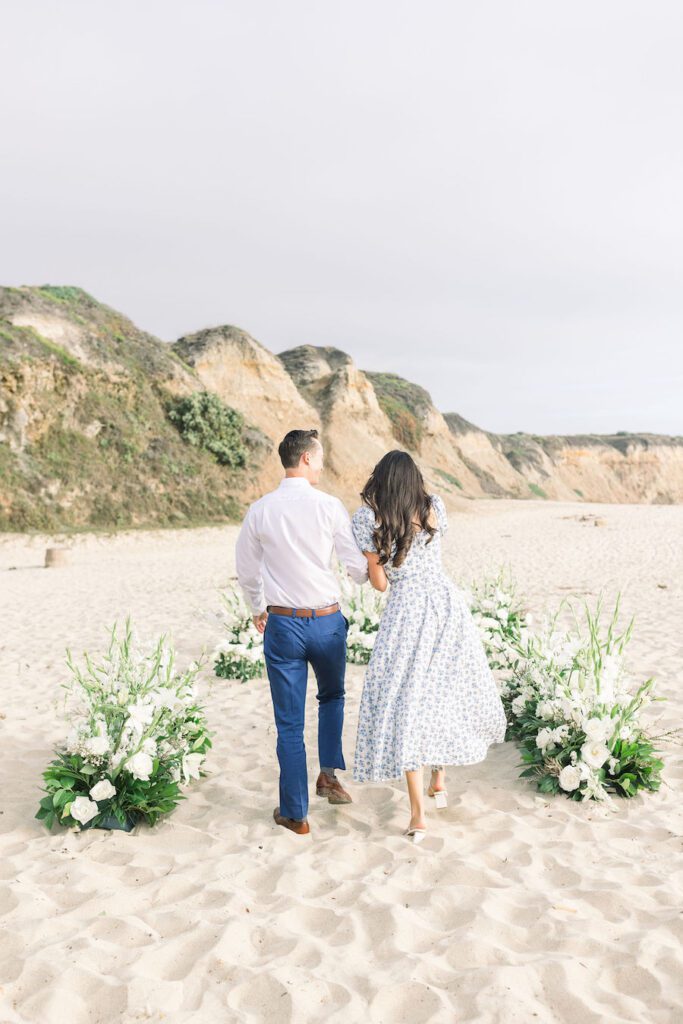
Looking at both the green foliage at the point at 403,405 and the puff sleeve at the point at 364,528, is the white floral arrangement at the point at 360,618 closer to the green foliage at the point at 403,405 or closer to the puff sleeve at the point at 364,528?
the puff sleeve at the point at 364,528

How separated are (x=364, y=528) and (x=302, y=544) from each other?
34 cm

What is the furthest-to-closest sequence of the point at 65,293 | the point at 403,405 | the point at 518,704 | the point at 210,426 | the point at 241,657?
the point at 403,405 → the point at 65,293 → the point at 210,426 → the point at 241,657 → the point at 518,704

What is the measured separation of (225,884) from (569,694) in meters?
2.24

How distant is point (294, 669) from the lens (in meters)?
3.86

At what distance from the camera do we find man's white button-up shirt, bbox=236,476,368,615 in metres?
3.83

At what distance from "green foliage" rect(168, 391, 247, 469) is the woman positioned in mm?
26092

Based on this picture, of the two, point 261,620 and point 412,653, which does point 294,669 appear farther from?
point 412,653

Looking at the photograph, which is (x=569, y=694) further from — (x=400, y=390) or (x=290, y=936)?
(x=400, y=390)

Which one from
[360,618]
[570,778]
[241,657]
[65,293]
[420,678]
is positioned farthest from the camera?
[65,293]

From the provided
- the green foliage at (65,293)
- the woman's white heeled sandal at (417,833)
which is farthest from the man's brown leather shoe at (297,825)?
the green foliage at (65,293)

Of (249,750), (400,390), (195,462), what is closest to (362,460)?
(195,462)

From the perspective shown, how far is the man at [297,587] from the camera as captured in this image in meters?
3.83

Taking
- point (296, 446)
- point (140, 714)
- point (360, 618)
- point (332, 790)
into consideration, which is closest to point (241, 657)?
point (360, 618)

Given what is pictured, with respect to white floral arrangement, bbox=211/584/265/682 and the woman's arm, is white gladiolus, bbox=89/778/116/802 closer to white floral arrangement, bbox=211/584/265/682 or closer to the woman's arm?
the woman's arm
